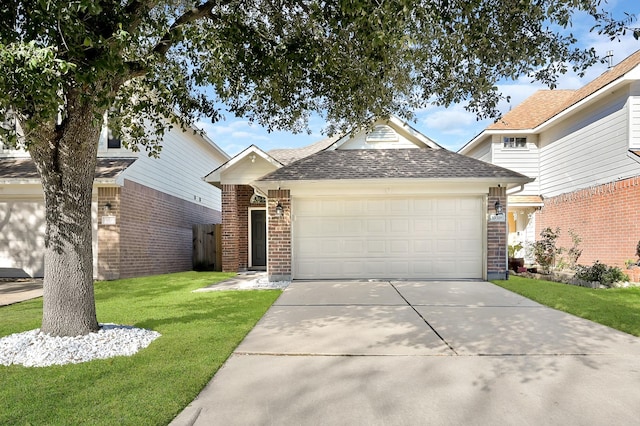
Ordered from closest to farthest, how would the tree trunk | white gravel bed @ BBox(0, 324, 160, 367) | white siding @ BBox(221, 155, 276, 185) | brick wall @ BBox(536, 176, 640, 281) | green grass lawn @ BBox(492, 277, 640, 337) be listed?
white gravel bed @ BBox(0, 324, 160, 367) < the tree trunk < green grass lawn @ BBox(492, 277, 640, 337) < brick wall @ BBox(536, 176, 640, 281) < white siding @ BBox(221, 155, 276, 185)

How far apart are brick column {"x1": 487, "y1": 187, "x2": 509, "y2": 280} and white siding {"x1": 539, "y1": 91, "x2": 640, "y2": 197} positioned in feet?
13.5

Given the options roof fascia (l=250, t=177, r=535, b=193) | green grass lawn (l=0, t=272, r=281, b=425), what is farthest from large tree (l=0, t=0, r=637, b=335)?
roof fascia (l=250, t=177, r=535, b=193)

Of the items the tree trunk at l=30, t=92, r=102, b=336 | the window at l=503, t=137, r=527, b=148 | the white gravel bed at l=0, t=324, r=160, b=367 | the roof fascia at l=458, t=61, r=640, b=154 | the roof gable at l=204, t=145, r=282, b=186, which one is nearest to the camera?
the white gravel bed at l=0, t=324, r=160, b=367

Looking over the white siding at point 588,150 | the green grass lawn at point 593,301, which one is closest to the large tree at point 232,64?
the green grass lawn at point 593,301

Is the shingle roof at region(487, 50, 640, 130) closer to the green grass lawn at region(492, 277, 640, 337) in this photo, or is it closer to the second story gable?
the second story gable

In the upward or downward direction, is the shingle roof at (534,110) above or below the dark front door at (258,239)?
above

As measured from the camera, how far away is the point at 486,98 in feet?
21.6

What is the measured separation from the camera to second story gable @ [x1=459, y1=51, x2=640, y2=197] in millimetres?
11438

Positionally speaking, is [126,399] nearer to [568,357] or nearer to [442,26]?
[568,357]

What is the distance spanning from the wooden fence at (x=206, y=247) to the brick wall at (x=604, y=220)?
40.6ft

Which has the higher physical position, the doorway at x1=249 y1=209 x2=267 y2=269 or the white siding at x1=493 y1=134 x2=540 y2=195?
the white siding at x1=493 y1=134 x2=540 y2=195

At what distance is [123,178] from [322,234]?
5.85m

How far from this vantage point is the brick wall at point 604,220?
10.6m

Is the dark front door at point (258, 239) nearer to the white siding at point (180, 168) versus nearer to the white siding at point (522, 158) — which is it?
the white siding at point (180, 168)
